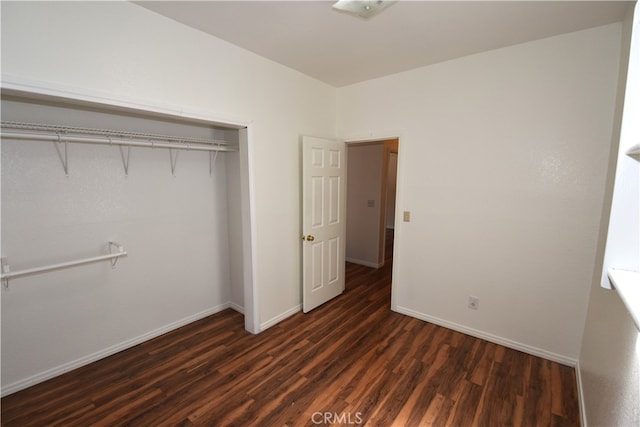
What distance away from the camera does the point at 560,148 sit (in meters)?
2.20

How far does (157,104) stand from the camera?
1.98 meters

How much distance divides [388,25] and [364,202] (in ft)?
10.00

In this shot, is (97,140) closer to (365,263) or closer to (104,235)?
(104,235)

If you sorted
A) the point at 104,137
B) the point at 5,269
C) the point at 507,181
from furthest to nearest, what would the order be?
the point at 507,181 < the point at 104,137 < the point at 5,269

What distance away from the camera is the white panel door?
3043mm

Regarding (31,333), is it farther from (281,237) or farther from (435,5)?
(435,5)

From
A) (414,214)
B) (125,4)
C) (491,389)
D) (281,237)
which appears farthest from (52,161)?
(491,389)

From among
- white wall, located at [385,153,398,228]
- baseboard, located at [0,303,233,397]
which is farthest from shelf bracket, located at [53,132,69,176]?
white wall, located at [385,153,398,228]

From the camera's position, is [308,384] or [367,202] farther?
[367,202]

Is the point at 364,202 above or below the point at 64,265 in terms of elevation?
above

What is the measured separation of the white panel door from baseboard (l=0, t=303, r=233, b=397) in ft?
3.96

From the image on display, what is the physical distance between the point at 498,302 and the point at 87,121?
3.82 meters

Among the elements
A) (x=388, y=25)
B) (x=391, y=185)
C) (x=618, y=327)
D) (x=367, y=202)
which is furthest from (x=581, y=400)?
(x=391, y=185)

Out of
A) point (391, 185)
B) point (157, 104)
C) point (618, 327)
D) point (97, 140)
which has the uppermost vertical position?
point (157, 104)
